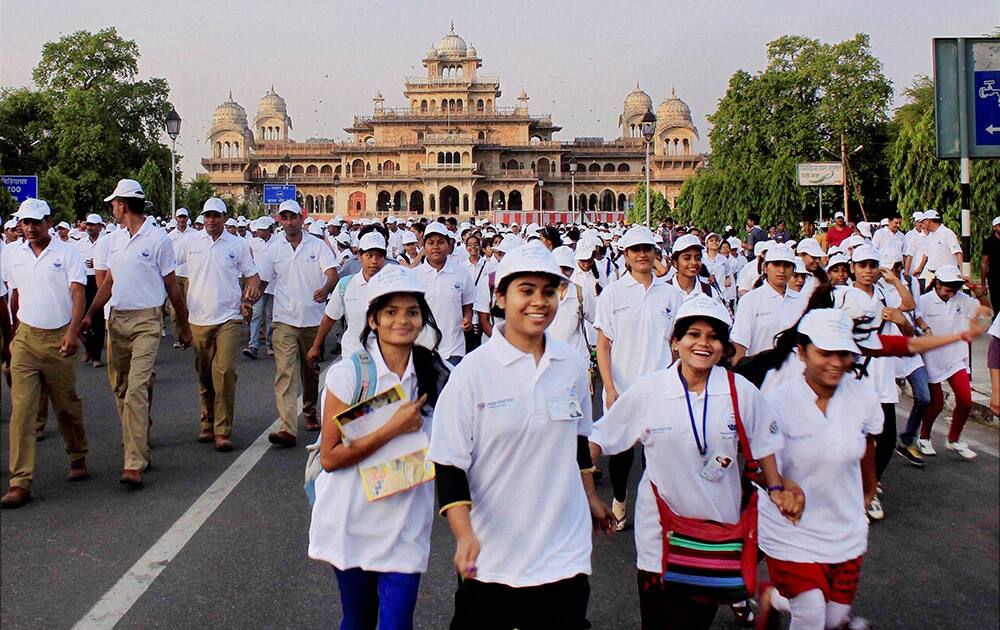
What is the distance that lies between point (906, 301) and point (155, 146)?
52038mm

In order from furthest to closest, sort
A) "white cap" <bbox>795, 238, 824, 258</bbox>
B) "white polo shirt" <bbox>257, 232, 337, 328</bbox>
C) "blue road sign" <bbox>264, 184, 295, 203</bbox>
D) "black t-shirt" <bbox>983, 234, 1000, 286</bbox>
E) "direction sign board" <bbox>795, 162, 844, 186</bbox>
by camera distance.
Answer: "blue road sign" <bbox>264, 184, 295, 203</bbox>
"direction sign board" <bbox>795, 162, 844, 186</bbox>
"black t-shirt" <bbox>983, 234, 1000, 286</bbox>
"white polo shirt" <bbox>257, 232, 337, 328</bbox>
"white cap" <bbox>795, 238, 824, 258</bbox>

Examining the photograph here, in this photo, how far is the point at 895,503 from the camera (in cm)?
615

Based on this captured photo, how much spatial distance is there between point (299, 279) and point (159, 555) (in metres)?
3.60

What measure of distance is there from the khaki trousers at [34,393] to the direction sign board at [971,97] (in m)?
5.76

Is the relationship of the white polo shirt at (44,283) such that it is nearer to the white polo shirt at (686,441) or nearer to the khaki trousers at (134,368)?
the khaki trousers at (134,368)

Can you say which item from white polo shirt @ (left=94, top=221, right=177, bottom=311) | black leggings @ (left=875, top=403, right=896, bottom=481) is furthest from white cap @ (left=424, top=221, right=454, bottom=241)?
black leggings @ (left=875, top=403, right=896, bottom=481)

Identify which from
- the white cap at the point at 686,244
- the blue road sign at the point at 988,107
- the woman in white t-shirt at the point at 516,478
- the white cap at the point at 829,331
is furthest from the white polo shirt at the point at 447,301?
the woman in white t-shirt at the point at 516,478

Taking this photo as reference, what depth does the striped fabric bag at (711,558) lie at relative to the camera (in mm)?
3244

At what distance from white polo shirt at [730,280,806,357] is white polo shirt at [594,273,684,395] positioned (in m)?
0.78

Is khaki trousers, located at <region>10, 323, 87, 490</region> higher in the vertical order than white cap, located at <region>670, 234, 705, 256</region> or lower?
lower

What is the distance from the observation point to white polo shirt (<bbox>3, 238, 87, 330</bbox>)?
644cm

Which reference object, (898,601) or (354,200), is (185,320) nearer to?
(898,601)

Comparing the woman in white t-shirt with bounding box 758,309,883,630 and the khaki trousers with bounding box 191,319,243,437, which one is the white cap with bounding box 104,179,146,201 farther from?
the woman in white t-shirt with bounding box 758,309,883,630

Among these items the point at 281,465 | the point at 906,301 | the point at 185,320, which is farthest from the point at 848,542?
the point at 185,320
